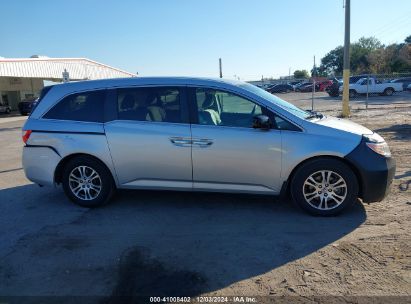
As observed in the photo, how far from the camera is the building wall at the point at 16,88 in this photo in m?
40.0

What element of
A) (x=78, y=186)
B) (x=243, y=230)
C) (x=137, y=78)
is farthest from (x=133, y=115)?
(x=243, y=230)

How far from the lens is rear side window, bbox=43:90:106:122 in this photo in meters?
5.37

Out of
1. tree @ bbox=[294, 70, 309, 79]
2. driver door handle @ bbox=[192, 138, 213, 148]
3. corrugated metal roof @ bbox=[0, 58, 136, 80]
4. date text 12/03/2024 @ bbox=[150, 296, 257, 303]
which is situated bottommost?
date text 12/03/2024 @ bbox=[150, 296, 257, 303]

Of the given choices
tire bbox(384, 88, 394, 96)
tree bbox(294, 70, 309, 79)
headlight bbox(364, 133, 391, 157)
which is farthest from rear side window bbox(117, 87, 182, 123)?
tree bbox(294, 70, 309, 79)

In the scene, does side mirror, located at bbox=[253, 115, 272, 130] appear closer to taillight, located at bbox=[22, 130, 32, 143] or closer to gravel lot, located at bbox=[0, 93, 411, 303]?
gravel lot, located at bbox=[0, 93, 411, 303]

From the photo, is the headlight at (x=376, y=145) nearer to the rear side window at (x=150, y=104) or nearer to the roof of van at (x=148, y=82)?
the roof of van at (x=148, y=82)

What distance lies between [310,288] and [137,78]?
11.9 feet

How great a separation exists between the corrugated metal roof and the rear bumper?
3110 centimetres

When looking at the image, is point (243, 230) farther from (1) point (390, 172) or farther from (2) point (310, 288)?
(1) point (390, 172)

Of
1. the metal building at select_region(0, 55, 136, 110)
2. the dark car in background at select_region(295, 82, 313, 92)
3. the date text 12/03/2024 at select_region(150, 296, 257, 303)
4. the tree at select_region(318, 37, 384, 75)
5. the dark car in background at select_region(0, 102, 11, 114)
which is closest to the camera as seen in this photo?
the date text 12/03/2024 at select_region(150, 296, 257, 303)

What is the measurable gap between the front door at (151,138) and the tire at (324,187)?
1.46 metres

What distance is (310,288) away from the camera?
3279 millimetres

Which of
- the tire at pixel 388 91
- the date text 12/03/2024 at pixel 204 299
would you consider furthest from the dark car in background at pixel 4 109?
the date text 12/03/2024 at pixel 204 299

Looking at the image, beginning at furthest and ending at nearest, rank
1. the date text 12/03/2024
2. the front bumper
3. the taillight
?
the taillight
the front bumper
the date text 12/03/2024
